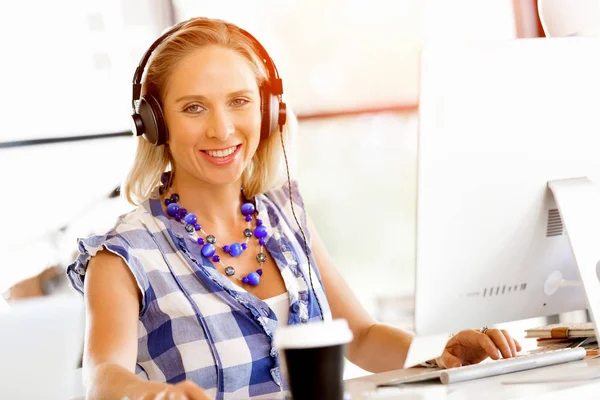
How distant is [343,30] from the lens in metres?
2.77

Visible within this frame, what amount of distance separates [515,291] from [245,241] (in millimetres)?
588

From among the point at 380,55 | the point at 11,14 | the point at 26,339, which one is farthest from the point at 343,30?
the point at 26,339

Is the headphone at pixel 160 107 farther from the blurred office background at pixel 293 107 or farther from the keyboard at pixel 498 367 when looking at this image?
the blurred office background at pixel 293 107

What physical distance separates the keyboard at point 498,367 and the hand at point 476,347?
34mm

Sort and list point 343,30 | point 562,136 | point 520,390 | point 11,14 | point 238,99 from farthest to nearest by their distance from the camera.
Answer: point 343,30
point 11,14
point 238,99
point 562,136
point 520,390

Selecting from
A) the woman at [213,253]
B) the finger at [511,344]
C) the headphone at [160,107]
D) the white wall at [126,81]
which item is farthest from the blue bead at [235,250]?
the white wall at [126,81]

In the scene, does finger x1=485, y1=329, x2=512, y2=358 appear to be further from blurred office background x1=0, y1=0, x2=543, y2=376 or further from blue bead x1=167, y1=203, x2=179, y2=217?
blurred office background x1=0, y1=0, x2=543, y2=376

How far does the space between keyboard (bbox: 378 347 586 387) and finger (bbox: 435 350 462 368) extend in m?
0.08

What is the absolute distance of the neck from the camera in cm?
159

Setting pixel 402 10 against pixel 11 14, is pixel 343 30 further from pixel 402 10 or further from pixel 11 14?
pixel 11 14

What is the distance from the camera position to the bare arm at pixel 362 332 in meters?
1.55

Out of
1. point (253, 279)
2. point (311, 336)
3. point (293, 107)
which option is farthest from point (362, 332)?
point (293, 107)

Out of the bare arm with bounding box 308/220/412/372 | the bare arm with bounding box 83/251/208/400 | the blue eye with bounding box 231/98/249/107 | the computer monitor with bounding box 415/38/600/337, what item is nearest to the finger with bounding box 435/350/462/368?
the computer monitor with bounding box 415/38/600/337

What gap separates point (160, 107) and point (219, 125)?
4.6 inches
